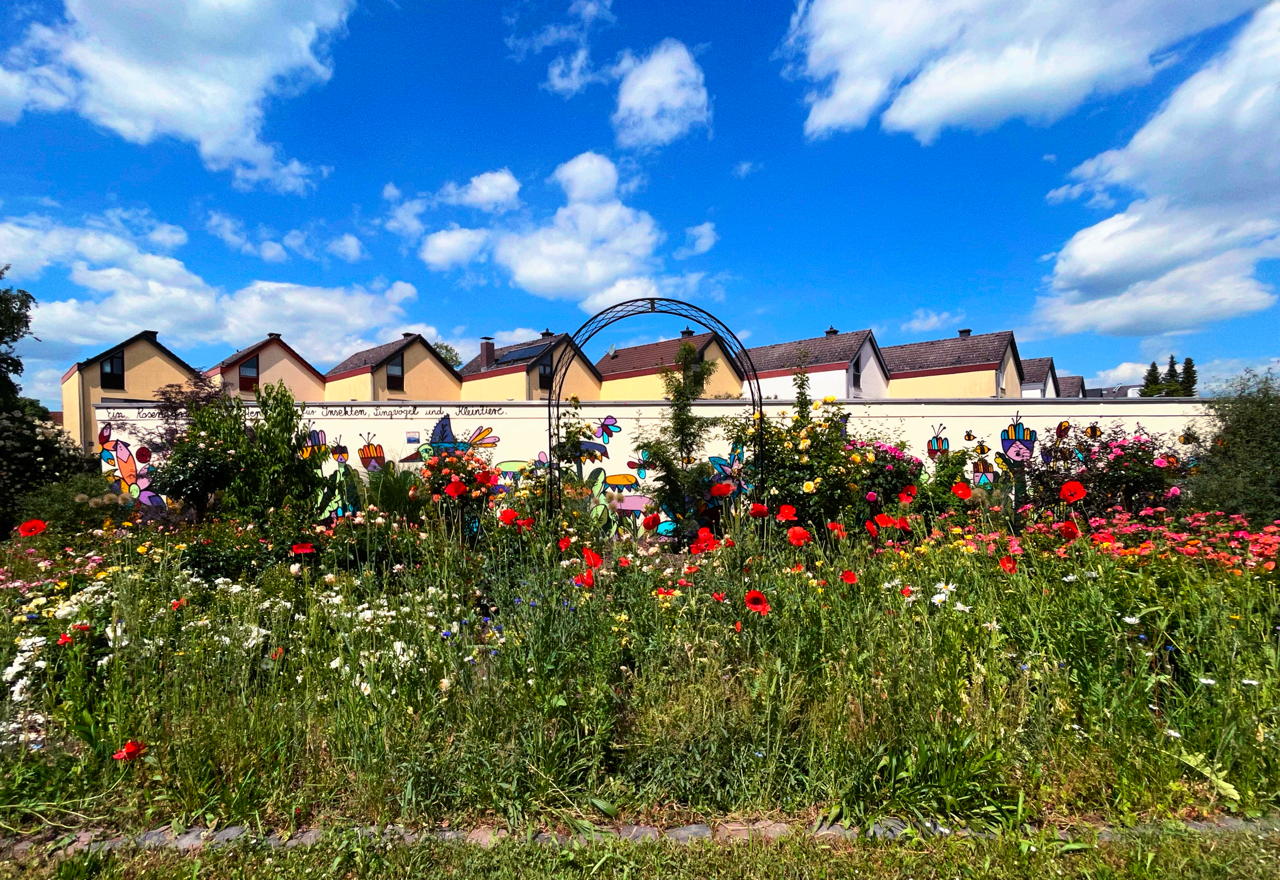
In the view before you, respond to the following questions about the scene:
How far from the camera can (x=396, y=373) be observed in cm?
2995

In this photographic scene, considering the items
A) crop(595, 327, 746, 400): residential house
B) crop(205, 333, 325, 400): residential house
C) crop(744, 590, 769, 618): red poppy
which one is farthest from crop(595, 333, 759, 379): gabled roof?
crop(744, 590, 769, 618): red poppy

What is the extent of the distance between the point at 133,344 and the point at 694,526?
28616 mm

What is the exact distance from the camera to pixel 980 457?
8.55m

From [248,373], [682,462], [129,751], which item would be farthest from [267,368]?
[129,751]

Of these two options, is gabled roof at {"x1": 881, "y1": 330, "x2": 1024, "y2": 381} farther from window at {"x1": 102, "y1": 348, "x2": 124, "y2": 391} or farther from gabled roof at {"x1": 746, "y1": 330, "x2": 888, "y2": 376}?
→ window at {"x1": 102, "y1": 348, "x2": 124, "y2": 391}

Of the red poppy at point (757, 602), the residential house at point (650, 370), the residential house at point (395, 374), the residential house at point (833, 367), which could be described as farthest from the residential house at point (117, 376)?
the red poppy at point (757, 602)

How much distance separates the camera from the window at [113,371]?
80.0ft

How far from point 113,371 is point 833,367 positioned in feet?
96.0

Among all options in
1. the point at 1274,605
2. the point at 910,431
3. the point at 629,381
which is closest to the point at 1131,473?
the point at 910,431

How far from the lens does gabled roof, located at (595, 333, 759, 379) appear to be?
29.0 meters

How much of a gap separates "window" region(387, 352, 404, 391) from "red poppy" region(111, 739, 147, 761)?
29.0m

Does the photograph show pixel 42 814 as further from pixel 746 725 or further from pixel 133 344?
pixel 133 344

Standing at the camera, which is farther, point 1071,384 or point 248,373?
point 1071,384

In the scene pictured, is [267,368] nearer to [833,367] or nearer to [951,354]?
[833,367]
